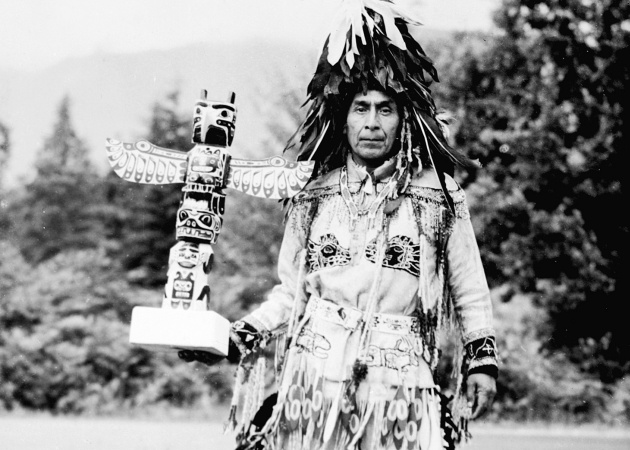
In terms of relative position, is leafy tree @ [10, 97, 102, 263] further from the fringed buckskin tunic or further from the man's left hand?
the man's left hand

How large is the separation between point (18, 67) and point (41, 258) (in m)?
3.72

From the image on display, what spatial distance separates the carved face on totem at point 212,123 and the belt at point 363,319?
0.70 meters

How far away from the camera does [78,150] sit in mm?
18000

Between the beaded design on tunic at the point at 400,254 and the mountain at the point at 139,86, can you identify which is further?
the mountain at the point at 139,86

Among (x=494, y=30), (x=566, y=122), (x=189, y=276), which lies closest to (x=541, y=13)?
(x=494, y=30)

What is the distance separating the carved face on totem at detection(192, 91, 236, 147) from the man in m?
0.34

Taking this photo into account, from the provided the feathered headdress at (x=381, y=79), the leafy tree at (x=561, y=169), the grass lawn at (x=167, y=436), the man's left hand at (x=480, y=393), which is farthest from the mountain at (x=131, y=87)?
the man's left hand at (x=480, y=393)

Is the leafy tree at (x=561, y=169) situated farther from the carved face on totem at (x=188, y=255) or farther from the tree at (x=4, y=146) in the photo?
the tree at (x=4, y=146)

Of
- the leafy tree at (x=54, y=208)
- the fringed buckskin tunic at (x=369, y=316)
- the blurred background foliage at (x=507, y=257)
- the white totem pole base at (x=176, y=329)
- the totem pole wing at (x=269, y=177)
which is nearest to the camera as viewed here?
the white totem pole base at (x=176, y=329)

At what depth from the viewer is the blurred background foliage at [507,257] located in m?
10.1

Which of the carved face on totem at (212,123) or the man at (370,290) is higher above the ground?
the carved face on totem at (212,123)

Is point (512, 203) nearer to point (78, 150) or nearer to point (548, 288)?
point (548, 288)

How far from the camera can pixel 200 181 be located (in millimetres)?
3023

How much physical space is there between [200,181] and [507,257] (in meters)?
7.81
